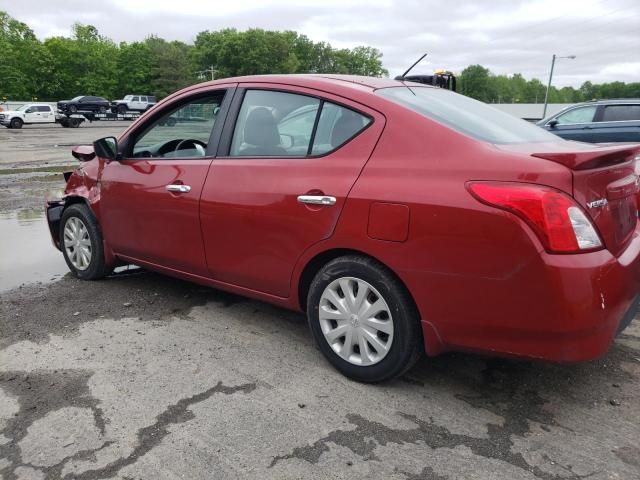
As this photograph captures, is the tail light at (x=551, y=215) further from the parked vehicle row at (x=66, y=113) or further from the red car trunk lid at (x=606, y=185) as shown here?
the parked vehicle row at (x=66, y=113)

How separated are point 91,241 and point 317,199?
97.3 inches

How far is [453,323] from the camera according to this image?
8.52 feet

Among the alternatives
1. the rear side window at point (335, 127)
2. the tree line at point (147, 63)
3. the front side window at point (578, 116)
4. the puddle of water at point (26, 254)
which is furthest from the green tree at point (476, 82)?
the rear side window at point (335, 127)

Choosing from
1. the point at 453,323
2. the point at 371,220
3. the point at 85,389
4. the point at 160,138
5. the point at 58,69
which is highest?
the point at 58,69

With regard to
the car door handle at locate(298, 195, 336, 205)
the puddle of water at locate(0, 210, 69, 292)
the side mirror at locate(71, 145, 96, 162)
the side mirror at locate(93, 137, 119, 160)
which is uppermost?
the side mirror at locate(93, 137, 119, 160)

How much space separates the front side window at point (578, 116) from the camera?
1214cm

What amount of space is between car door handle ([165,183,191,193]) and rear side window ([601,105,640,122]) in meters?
11.0

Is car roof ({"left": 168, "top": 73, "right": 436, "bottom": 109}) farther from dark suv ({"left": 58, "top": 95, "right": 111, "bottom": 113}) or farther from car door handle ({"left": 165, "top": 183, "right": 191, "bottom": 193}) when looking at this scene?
dark suv ({"left": 58, "top": 95, "right": 111, "bottom": 113})

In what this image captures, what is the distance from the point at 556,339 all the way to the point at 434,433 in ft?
2.28

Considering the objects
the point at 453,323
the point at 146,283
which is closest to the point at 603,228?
the point at 453,323

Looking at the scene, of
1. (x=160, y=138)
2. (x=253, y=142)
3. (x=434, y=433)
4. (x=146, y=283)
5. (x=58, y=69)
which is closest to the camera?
(x=434, y=433)

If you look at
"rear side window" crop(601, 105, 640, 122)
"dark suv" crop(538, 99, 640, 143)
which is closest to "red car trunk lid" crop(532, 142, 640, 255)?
"dark suv" crop(538, 99, 640, 143)

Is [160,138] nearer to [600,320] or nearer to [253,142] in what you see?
[253,142]

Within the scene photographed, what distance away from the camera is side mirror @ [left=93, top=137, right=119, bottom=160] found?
4.25 metres
